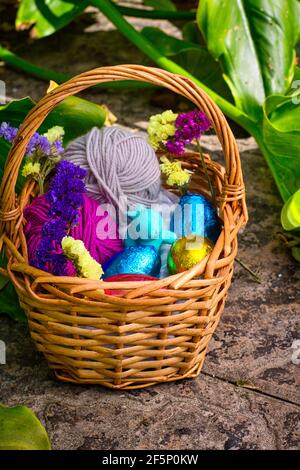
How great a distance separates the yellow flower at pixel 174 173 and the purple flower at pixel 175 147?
0.02m

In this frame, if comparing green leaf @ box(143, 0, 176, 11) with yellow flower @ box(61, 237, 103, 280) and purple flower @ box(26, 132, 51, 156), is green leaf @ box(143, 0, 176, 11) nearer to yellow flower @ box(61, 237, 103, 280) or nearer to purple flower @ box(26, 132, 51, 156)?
purple flower @ box(26, 132, 51, 156)

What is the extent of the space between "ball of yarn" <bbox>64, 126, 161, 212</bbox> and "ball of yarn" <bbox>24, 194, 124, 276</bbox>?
0.03m

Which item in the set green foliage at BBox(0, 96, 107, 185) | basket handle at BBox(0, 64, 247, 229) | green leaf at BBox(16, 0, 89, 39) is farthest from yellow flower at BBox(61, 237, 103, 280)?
green leaf at BBox(16, 0, 89, 39)

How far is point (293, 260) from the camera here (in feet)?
5.15

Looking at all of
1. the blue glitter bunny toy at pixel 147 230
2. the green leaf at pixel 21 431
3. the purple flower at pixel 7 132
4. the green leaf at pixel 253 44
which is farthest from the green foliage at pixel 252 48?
the green leaf at pixel 21 431

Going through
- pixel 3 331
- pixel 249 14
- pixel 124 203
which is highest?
pixel 249 14

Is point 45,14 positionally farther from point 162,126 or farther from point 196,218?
point 196,218

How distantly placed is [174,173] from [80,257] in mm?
289

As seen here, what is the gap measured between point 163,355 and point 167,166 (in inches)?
13.2

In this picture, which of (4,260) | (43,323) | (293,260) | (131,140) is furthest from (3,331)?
(293,260)

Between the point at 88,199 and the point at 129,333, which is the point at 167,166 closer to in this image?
the point at 88,199

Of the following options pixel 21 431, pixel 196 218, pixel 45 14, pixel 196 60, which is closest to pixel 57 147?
pixel 196 218

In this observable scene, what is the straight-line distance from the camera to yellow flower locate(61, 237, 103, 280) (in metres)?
1.13

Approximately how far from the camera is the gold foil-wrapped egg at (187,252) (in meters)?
1.22
